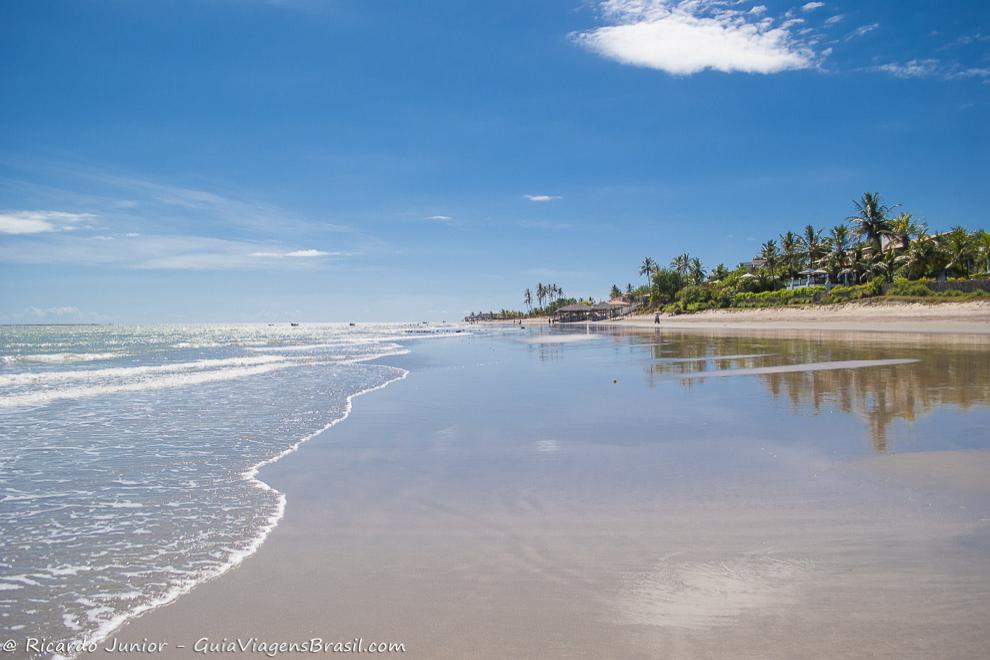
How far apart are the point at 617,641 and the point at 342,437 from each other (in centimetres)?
692

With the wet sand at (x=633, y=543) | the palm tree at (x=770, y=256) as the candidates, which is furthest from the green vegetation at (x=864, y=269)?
the wet sand at (x=633, y=543)

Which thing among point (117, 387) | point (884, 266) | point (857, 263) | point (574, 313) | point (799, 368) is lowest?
point (799, 368)

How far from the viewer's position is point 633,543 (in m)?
4.52

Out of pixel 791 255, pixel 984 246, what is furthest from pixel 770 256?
pixel 984 246

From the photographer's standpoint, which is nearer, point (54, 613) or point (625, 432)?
point (54, 613)

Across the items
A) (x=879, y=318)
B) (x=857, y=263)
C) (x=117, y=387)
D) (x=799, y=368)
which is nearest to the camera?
(x=799, y=368)

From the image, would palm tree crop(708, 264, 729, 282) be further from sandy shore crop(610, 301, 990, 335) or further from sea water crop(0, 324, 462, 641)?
sea water crop(0, 324, 462, 641)

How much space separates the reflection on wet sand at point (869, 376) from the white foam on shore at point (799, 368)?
0.02m

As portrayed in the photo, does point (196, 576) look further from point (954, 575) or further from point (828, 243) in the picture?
point (828, 243)

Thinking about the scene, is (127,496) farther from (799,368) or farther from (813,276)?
(813,276)

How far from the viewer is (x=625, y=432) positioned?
889cm

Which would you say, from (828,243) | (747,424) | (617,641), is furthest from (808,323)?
(617,641)

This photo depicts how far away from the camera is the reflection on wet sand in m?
9.80

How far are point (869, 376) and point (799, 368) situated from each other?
2738mm
